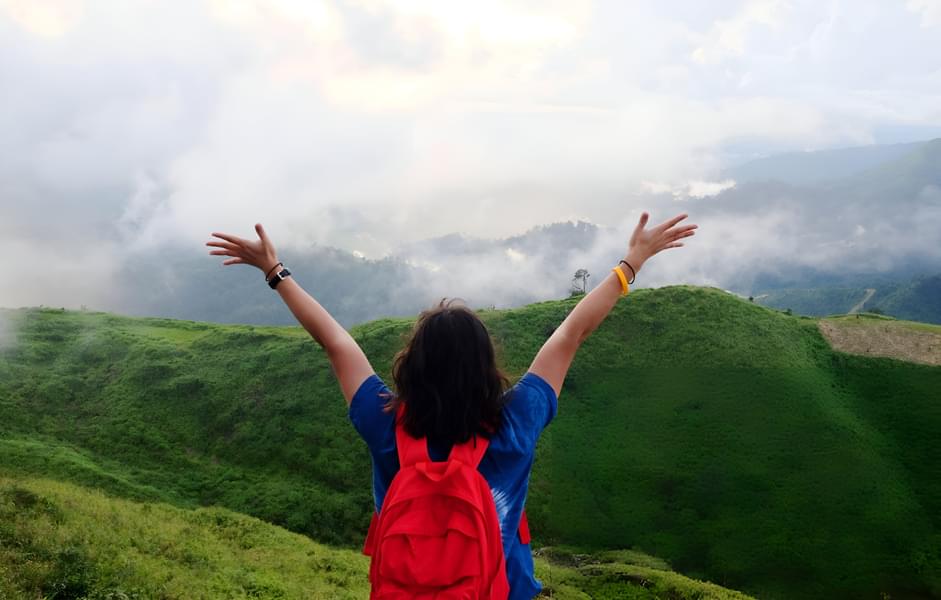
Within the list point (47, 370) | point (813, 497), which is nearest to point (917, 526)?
point (813, 497)

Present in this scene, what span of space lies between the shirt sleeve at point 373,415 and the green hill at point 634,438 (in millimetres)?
30683

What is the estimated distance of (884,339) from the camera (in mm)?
48219

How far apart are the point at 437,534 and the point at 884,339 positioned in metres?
55.8

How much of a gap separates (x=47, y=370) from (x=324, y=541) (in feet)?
104

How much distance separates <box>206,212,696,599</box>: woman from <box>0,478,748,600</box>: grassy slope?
395 inches

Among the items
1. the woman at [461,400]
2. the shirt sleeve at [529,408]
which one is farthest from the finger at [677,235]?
the shirt sleeve at [529,408]

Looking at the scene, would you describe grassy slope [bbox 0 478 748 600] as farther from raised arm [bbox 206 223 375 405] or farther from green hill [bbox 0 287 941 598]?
green hill [bbox 0 287 941 598]

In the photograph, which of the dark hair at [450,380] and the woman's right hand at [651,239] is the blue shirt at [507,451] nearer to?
the dark hair at [450,380]

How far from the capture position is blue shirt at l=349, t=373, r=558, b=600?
3.53 m

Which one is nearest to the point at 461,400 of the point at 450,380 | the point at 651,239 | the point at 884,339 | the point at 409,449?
the point at 450,380

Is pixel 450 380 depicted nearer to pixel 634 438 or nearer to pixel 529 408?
pixel 529 408

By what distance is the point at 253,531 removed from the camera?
22.0 meters

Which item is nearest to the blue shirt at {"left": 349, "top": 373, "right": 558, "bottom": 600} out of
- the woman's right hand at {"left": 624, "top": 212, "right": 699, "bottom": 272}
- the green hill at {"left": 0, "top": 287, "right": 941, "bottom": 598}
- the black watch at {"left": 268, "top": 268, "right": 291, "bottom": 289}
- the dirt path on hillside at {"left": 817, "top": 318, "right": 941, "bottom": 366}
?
the black watch at {"left": 268, "top": 268, "right": 291, "bottom": 289}

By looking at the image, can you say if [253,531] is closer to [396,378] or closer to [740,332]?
[396,378]
